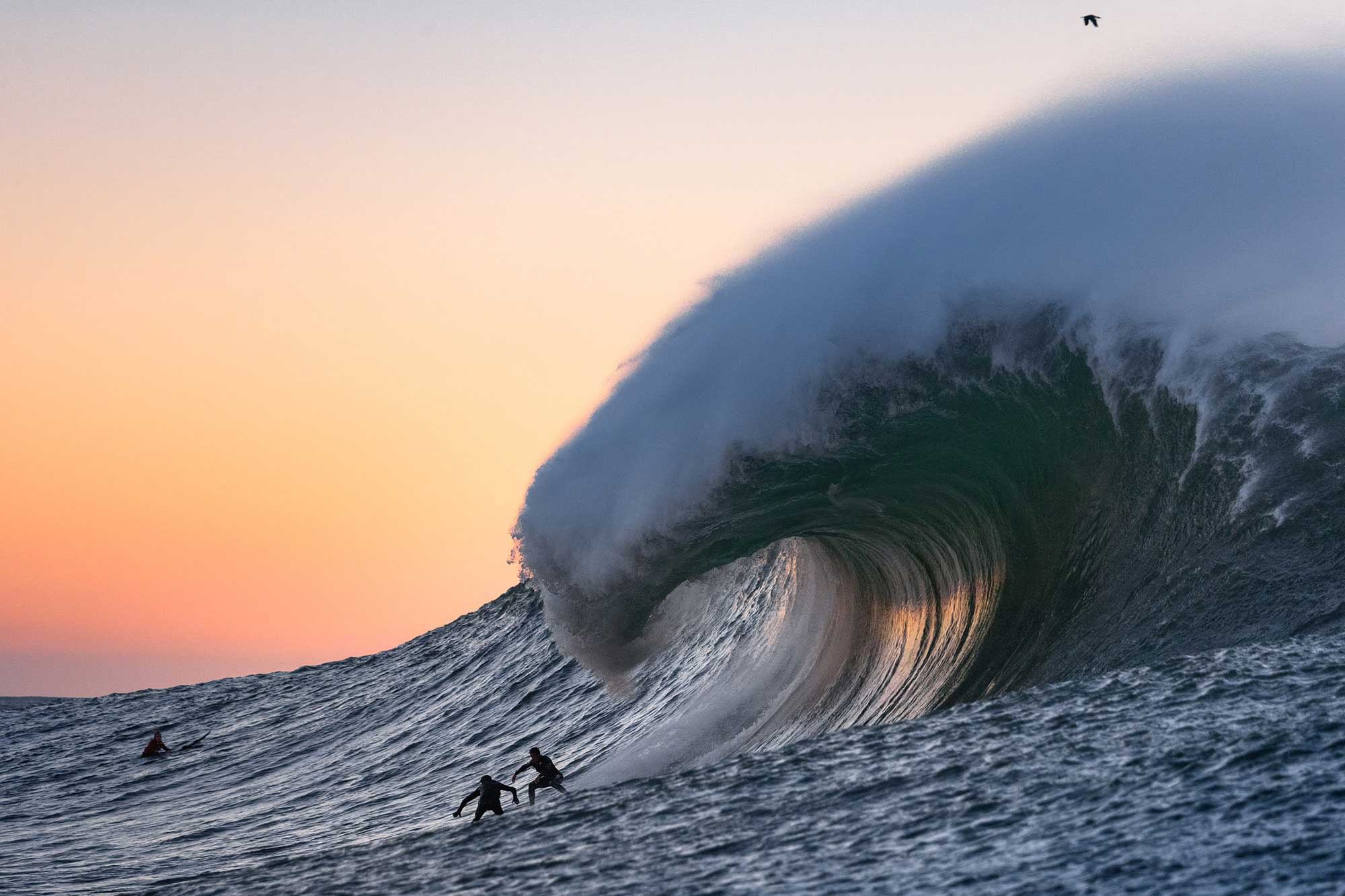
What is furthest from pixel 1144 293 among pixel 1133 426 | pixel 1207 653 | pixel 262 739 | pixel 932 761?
pixel 262 739

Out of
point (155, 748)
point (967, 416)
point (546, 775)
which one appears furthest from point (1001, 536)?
point (155, 748)

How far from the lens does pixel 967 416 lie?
11281mm

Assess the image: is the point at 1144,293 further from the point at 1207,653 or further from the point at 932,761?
the point at 932,761

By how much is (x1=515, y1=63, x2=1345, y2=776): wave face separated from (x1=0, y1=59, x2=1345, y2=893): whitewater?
0.04 metres

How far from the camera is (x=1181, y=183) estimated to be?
1226 cm

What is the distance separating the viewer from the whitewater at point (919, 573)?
5.91m

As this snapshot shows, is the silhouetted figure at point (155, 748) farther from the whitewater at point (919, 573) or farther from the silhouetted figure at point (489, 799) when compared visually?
the silhouetted figure at point (489, 799)

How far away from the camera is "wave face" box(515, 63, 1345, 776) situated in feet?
31.5

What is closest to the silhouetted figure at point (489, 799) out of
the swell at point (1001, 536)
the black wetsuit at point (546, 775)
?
the black wetsuit at point (546, 775)

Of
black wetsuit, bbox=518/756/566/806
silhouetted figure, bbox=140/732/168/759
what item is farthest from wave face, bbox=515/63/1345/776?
silhouetted figure, bbox=140/732/168/759

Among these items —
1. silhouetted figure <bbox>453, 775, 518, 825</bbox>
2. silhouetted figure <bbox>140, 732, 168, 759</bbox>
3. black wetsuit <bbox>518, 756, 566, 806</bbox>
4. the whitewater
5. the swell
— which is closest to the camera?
the whitewater

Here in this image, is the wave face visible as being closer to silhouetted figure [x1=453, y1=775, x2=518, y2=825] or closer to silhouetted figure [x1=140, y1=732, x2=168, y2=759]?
silhouetted figure [x1=453, y1=775, x2=518, y2=825]

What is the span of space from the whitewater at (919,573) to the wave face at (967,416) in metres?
0.04

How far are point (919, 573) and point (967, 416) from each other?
5.67 ft
